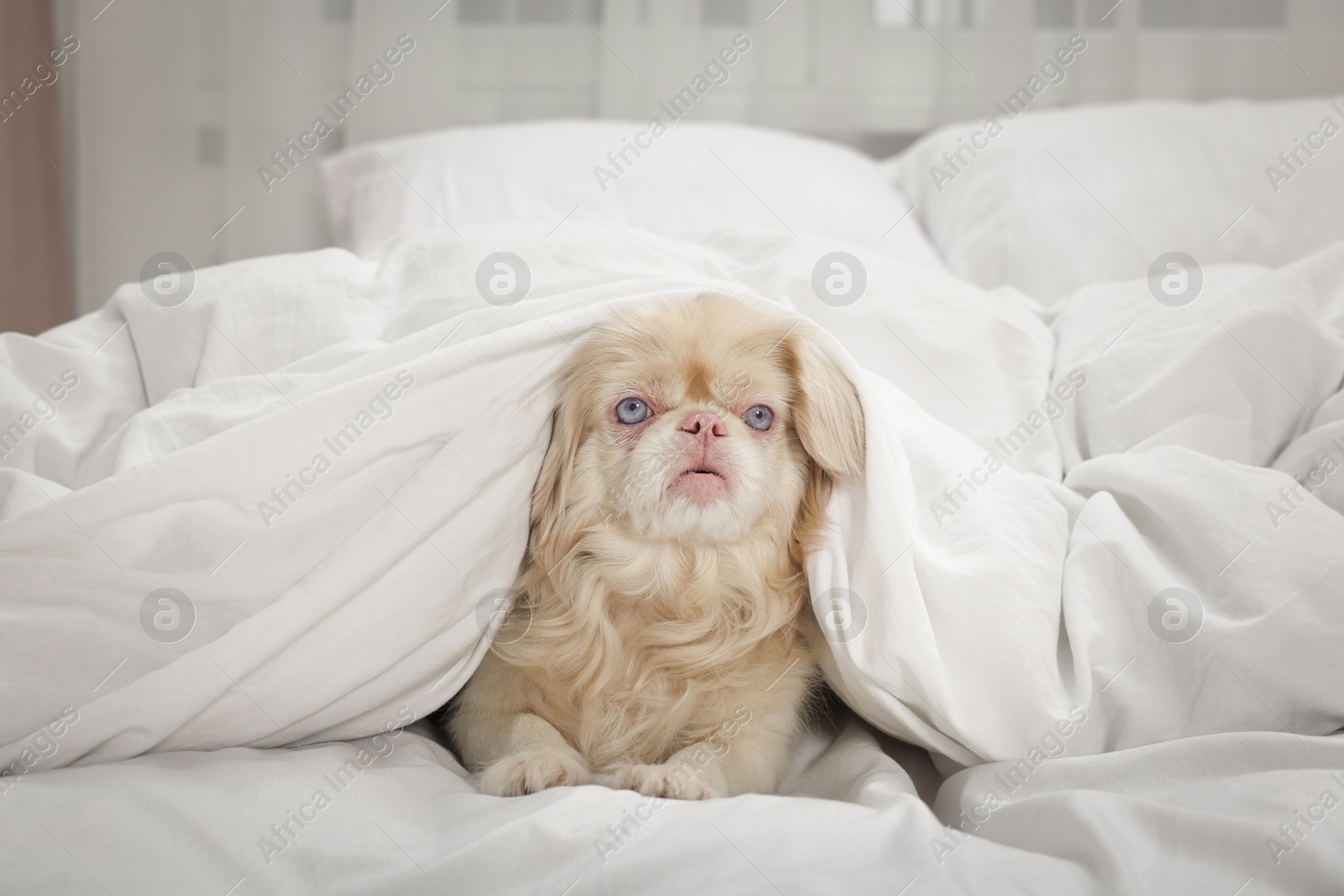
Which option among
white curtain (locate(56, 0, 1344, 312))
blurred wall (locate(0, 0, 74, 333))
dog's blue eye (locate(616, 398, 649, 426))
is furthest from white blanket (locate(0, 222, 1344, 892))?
blurred wall (locate(0, 0, 74, 333))

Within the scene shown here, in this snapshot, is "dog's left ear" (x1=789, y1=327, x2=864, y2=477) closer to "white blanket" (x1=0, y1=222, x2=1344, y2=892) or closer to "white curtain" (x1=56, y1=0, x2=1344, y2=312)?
"white blanket" (x1=0, y1=222, x2=1344, y2=892)

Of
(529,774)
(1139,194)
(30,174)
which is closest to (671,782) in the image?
(529,774)

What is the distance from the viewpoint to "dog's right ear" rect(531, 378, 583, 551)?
149 centimetres

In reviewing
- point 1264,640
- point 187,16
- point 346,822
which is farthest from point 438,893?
point 187,16

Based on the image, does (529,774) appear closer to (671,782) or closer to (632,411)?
(671,782)

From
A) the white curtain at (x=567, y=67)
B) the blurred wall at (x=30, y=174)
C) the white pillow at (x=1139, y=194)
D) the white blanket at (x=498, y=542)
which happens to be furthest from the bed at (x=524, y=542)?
the blurred wall at (x=30, y=174)

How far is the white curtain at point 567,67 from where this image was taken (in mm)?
3375

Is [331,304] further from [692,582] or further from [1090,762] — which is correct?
[1090,762]

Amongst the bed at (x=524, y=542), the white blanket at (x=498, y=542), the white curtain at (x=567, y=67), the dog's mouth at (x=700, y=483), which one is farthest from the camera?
the white curtain at (x=567, y=67)

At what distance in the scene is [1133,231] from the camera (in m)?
2.59

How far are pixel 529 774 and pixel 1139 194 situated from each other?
2273mm

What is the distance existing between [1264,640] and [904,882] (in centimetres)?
62

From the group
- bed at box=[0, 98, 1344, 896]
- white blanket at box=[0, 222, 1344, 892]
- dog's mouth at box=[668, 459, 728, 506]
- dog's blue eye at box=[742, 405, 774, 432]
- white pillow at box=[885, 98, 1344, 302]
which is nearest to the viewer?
bed at box=[0, 98, 1344, 896]

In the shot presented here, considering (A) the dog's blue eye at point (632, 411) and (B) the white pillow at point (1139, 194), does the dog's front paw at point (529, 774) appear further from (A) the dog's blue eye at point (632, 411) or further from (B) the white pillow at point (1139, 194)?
(B) the white pillow at point (1139, 194)
